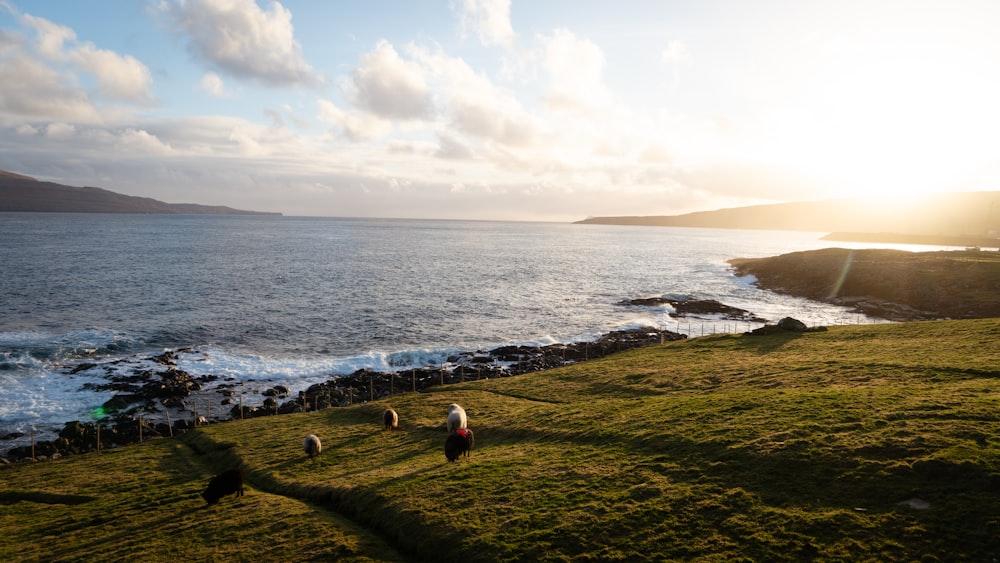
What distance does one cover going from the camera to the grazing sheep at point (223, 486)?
975 inches

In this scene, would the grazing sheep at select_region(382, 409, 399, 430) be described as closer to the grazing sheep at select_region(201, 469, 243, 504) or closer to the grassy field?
the grassy field

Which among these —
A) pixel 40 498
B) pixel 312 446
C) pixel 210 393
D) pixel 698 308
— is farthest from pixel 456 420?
pixel 698 308

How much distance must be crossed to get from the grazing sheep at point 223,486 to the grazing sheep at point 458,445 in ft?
32.5

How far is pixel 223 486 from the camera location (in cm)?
2502

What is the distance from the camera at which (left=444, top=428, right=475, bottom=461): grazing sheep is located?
26609 mm

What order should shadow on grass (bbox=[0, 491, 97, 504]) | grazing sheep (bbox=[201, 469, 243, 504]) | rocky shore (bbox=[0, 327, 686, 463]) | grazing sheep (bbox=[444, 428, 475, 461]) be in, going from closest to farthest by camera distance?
grazing sheep (bbox=[201, 469, 243, 504]), grazing sheep (bbox=[444, 428, 475, 461]), shadow on grass (bbox=[0, 491, 97, 504]), rocky shore (bbox=[0, 327, 686, 463])

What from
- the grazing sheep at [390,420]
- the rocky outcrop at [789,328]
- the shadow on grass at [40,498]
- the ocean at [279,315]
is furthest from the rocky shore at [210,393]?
the rocky outcrop at [789,328]

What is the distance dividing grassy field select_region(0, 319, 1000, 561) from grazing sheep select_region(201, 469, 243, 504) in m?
0.53

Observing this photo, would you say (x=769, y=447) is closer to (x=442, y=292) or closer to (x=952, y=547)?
(x=952, y=547)

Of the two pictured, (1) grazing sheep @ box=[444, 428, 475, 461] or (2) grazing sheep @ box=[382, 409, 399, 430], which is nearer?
(1) grazing sheep @ box=[444, 428, 475, 461]

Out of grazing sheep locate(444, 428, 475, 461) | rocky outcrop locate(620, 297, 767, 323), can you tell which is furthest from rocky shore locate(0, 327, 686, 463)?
rocky outcrop locate(620, 297, 767, 323)

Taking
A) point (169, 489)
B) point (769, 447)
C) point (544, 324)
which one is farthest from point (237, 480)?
point (544, 324)

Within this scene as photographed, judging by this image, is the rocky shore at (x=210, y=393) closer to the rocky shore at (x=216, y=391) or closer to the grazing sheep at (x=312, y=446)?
the rocky shore at (x=216, y=391)

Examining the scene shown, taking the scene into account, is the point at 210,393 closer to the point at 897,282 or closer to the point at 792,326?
the point at 792,326
